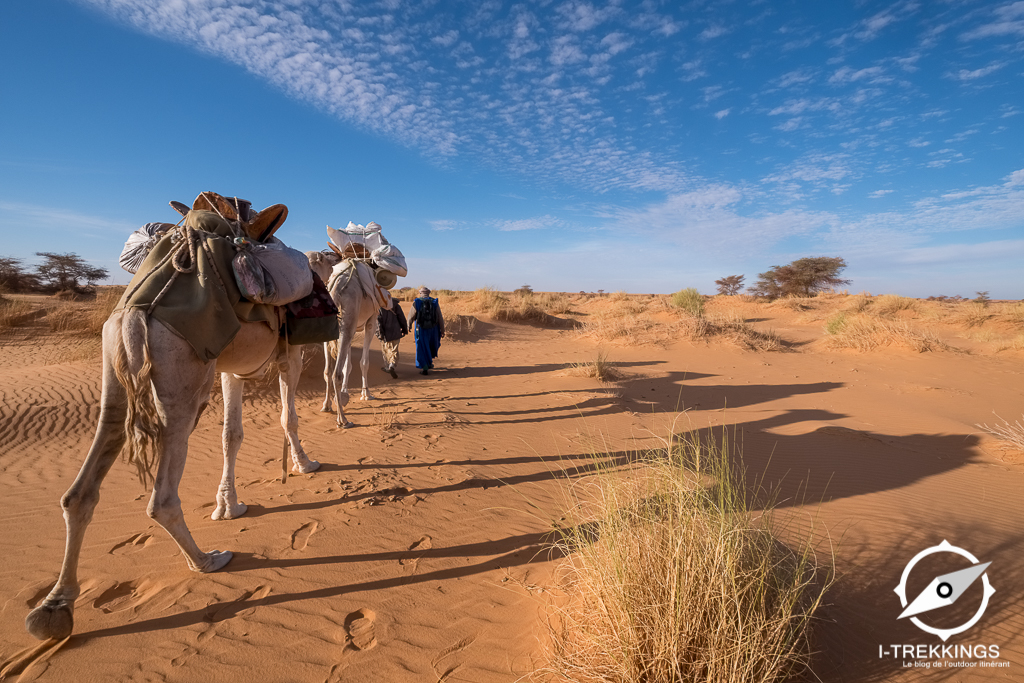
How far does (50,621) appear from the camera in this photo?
223cm

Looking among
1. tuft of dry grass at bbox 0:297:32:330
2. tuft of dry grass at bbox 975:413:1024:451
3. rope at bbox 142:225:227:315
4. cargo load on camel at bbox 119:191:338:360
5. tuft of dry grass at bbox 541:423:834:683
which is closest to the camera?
tuft of dry grass at bbox 541:423:834:683

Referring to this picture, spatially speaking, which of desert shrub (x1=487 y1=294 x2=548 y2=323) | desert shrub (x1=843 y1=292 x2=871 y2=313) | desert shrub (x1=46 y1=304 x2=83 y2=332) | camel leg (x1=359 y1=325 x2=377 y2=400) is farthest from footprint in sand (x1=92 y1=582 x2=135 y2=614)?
desert shrub (x1=843 y1=292 x2=871 y2=313)

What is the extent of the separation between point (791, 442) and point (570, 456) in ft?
10.4

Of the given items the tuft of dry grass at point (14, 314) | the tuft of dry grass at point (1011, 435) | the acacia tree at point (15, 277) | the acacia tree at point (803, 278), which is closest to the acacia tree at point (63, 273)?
the acacia tree at point (15, 277)

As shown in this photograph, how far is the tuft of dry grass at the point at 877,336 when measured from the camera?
40.2 feet

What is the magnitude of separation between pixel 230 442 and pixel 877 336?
16.6 metres

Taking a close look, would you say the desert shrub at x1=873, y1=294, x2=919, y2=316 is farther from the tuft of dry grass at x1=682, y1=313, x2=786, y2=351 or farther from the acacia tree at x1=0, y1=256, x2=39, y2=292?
the acacia tree at x1=0, y1=256, x2=39, y2=292

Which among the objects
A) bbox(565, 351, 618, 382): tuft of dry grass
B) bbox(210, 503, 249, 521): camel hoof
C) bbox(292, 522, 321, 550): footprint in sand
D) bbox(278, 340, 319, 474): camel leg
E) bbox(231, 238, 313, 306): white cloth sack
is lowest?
bbox(292, 522, 321, 550): footprint in sand

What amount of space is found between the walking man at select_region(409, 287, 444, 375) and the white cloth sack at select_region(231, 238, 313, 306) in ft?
22.1

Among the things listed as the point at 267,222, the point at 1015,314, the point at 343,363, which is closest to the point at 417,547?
the point at 267,222

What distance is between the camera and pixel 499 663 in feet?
6.96

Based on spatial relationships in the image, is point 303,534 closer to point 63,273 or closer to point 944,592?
point 944,592

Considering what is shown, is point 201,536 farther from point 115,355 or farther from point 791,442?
point 791,442

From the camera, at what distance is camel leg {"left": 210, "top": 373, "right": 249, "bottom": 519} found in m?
3.47
